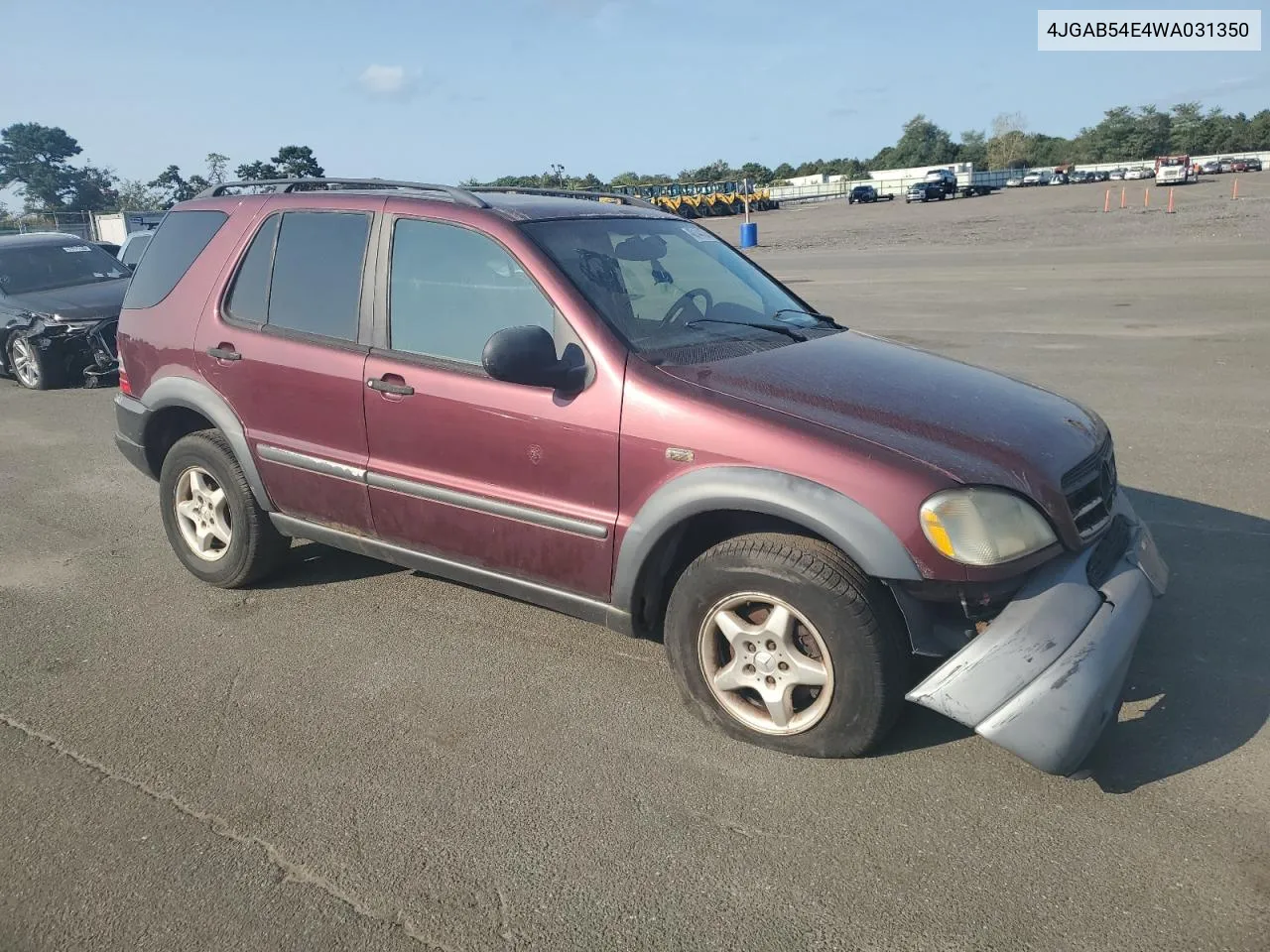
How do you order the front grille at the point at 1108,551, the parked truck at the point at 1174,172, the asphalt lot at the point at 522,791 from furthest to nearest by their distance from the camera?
the parked truck at the point at 1174,172, the front grille at the point at 1108,551, the asphalt lot at the point at 522,791

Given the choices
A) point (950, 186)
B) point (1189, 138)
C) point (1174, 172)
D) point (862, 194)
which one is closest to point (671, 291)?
point (950, 186)

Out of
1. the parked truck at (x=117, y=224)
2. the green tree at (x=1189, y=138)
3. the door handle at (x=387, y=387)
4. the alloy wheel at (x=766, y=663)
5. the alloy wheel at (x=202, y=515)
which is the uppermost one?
the green tree at (x=1189, y=138)

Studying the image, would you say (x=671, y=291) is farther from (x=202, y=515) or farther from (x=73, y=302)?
(x=73, y=302)

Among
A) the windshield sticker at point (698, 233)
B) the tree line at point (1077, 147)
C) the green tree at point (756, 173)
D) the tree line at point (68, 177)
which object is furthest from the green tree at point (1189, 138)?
the windshield sticker at point (698, 233)

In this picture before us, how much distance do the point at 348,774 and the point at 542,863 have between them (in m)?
0.84

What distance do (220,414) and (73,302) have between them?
26.6ft

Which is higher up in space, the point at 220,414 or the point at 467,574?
the point at 220,414

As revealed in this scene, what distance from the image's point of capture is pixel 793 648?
126 inches

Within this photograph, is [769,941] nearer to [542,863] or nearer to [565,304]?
[542,863]

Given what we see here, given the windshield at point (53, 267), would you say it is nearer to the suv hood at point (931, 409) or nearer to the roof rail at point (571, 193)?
Answer: the roof rail at point (571, 193)

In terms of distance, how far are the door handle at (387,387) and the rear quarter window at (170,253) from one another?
150 centimetres

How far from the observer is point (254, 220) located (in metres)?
4.68

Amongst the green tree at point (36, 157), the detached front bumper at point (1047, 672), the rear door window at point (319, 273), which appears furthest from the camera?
the green tree at point (36, 157)

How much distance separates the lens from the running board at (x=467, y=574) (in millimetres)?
3643
